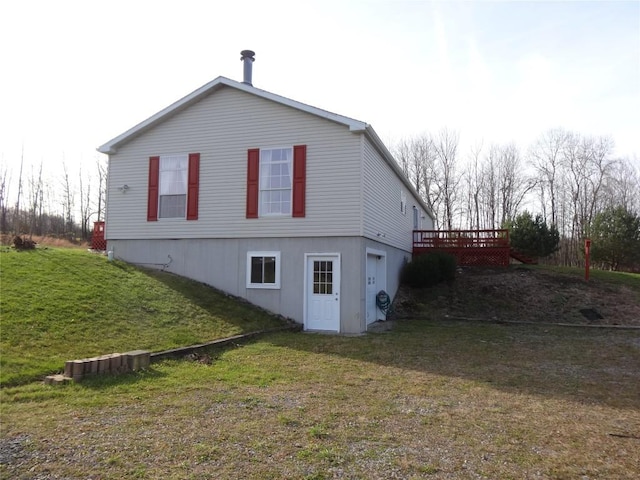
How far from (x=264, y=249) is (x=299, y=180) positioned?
2.09 m

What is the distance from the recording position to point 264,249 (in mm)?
12273

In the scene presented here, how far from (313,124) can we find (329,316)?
507 centimetres

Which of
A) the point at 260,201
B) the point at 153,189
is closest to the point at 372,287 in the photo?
the point at 260,201

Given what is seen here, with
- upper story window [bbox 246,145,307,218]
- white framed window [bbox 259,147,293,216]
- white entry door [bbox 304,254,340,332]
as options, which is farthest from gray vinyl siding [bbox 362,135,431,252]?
white framed window [bbox 259,147,293,216]

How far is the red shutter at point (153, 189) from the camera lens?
13.5 metres

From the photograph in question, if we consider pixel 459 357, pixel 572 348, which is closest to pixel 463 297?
pixel 572 348

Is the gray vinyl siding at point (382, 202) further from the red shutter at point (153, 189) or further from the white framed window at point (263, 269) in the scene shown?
the red shutter at point (153, 189)

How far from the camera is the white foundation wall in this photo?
1138cm

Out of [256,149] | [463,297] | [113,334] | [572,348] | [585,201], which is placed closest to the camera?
[113,334]

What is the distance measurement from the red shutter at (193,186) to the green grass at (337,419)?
5883 millimetres

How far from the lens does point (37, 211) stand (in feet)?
127

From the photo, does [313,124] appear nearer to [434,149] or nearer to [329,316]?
[329,316]

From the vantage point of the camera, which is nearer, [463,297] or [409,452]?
[409,452]

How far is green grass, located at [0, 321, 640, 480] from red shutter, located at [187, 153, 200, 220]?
19.3 ft
